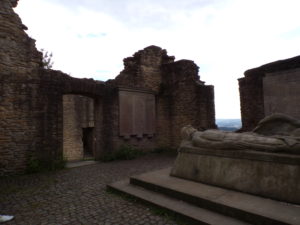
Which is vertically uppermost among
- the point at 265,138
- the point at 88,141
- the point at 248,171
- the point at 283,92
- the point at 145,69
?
the point at 145,69

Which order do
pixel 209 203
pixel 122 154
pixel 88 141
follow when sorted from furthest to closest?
pixel 88 141, pixel 122 154, pixel 209 203

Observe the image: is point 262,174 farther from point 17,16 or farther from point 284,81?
point 17,16

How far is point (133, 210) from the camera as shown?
3.43 meters

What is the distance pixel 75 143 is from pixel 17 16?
9530mm

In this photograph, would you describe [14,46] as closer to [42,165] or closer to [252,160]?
[42,165]

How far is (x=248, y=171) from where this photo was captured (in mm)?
3424

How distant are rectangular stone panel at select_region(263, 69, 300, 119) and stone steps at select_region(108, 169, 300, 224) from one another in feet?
15.4

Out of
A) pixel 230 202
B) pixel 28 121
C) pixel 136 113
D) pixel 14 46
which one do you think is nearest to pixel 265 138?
pixel 230 202

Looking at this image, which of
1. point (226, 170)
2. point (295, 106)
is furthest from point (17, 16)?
point (295, 106)

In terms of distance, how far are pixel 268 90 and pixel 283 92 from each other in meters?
0.55

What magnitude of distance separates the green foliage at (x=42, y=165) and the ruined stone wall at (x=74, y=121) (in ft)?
25.1

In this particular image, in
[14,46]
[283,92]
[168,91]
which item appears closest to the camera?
[14,46]

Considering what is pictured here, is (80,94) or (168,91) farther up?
(168,91)

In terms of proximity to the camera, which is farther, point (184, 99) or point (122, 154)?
point (184, 99)
